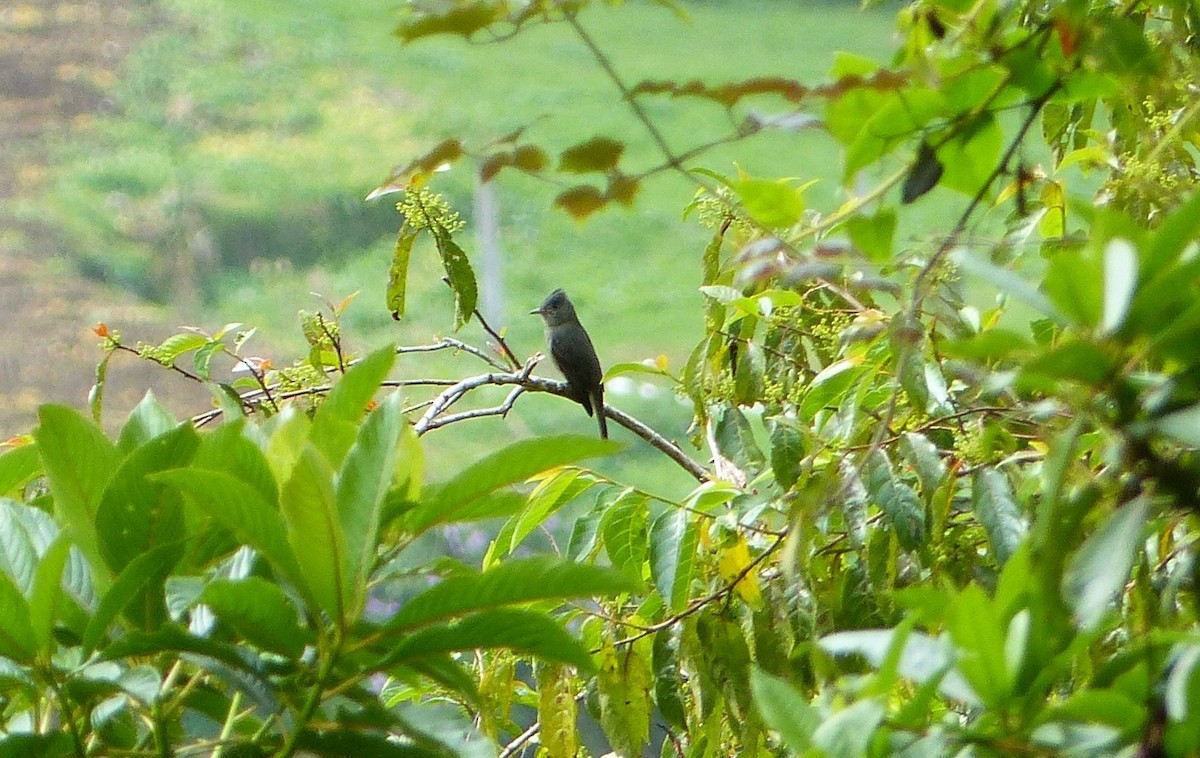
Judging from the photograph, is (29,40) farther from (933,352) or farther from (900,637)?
(900,637)

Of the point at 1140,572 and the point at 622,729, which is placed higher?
the point at 1140,572

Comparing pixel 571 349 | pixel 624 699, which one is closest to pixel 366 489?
pixel 624 699

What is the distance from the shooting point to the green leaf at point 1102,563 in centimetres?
49

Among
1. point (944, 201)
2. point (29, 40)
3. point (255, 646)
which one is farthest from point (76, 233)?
point (255, 646)

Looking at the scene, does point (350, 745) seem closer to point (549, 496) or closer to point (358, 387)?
point (358, 387)

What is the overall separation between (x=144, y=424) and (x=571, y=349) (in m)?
2.22

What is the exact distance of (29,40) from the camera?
4.92 metres

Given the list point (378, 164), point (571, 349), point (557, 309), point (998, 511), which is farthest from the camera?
point (378, 164)

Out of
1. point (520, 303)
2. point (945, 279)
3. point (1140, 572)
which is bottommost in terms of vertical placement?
point (520, 303)

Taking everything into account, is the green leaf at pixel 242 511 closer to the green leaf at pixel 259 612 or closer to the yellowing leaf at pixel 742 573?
the green leaf at pixel 259 612

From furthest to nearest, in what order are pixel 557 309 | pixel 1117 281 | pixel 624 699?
pixel 557 309, pixel 624 699, pixel 1117 281

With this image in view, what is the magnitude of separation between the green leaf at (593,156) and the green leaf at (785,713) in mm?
262

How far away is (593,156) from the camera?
653 mm

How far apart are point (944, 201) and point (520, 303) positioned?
4.75 feet
